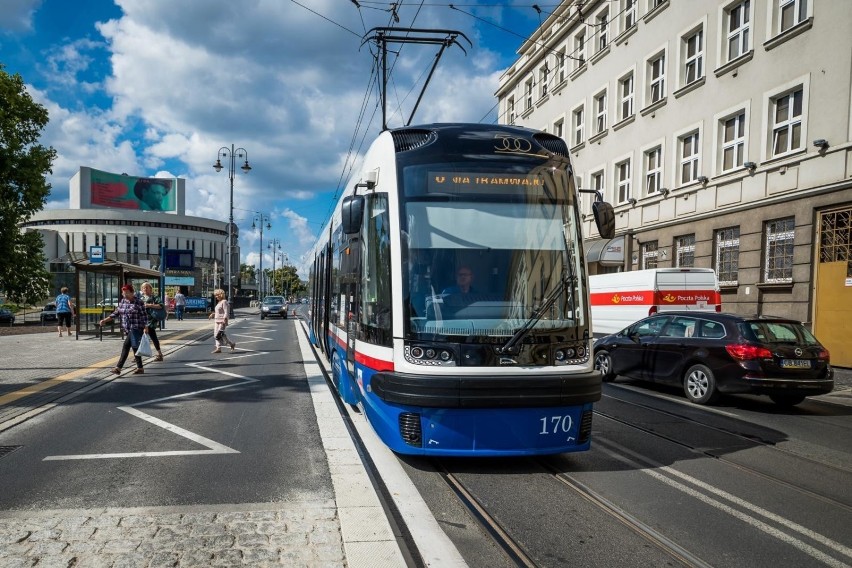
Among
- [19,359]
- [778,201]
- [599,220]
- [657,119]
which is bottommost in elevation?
[19,359]

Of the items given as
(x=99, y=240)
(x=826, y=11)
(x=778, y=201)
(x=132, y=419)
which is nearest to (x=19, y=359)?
(x=132, y=419)

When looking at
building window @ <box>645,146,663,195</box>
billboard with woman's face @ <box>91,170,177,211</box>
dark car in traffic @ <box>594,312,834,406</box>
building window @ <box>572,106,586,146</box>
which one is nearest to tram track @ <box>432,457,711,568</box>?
dark car in traffic @ <box>594,312,834,406</box>

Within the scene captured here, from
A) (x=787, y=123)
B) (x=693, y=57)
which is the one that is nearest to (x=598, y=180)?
(x=693, y=57)

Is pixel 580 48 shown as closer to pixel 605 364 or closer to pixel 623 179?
pixel 623 179

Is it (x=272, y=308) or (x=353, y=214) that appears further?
(x=272, y=308)

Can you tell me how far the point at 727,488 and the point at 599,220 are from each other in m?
2.60

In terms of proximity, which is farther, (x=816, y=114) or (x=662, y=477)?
(x=816, y=114)

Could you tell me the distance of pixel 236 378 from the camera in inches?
448

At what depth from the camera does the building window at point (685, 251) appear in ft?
68.6

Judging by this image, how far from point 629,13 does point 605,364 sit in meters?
18.3

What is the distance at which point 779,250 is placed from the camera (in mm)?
17047

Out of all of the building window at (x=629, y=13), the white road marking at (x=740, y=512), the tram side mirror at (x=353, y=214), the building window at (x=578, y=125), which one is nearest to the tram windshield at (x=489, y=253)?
the tram side mirror at (x=353, y=214)

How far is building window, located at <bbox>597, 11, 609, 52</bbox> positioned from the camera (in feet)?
86.9

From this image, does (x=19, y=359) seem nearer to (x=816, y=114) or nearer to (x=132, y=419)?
(x=132, y=419)
